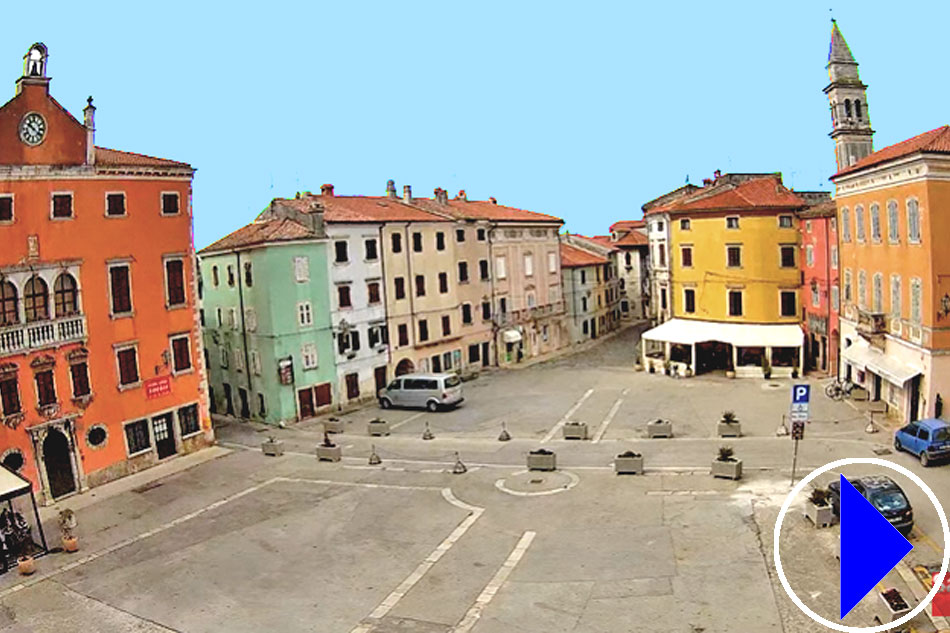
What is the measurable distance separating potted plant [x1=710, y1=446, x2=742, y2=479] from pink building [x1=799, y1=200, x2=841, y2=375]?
20.5 meters

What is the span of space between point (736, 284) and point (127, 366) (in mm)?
37132

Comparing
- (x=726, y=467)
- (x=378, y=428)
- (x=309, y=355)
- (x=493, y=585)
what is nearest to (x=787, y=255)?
(x=726, y=467)

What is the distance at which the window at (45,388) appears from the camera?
1241 inches

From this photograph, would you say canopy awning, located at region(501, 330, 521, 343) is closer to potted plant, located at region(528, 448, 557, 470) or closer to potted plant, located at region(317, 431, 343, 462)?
potted plant, located at region(317, 431, 343, 462)

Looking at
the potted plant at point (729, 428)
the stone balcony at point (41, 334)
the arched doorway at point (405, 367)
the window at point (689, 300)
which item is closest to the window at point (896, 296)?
the potted plant at point (729, 428)

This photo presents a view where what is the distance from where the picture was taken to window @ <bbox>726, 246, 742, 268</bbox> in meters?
53.9

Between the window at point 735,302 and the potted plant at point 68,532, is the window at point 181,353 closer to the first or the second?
the potted plant at point 68,532

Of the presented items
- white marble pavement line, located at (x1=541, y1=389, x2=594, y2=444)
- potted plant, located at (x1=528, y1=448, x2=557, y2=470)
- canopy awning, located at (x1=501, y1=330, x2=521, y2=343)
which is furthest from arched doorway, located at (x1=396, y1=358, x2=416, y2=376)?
potted plant, located at (x1=528, y1=448, x2=557, y2=470)

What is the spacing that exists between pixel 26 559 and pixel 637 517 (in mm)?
18573

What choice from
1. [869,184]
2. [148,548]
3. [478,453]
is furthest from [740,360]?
[148,548]

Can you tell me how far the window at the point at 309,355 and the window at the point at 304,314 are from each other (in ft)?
3.97

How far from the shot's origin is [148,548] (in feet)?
85.9

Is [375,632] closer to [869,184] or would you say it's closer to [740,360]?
[869,184]

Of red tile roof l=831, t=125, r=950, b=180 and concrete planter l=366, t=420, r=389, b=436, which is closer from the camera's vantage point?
red tile roof l=831, t=125, r=950, b=180
